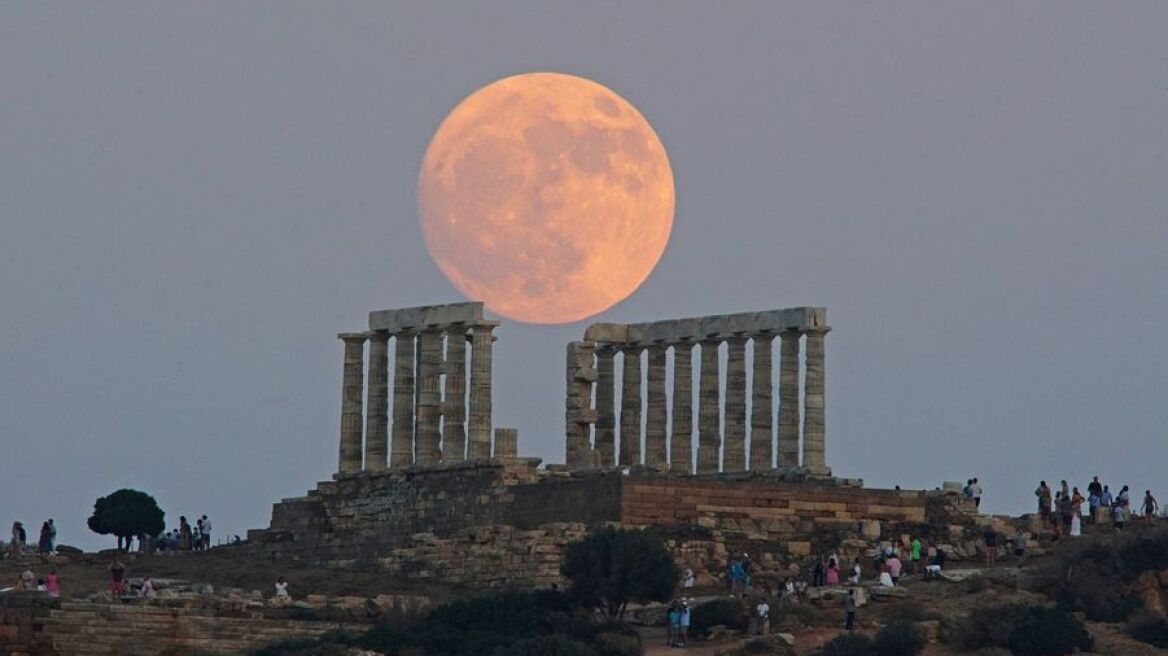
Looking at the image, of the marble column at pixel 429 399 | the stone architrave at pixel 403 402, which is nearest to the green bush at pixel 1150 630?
the marble column at pixel 429 399

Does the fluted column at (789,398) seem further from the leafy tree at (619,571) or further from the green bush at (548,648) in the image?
the green bush at (548,648)

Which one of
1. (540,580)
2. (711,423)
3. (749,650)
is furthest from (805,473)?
(749,650)

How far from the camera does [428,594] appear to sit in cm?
10088

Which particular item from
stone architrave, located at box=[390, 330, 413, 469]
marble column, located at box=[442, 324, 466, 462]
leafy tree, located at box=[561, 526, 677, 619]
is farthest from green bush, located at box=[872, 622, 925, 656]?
stone architrave, located at box=[390, 330, 413, 469]

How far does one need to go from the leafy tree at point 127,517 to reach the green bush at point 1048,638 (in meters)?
33.3

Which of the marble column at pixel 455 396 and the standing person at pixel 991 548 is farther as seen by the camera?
the marble column at pixel 455 396

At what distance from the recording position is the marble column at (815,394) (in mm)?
111125

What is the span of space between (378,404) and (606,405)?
7108 mm

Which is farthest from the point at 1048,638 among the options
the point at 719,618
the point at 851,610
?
the point at 719,618

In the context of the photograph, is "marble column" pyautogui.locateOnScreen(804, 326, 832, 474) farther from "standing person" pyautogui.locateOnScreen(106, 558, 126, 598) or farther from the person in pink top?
"standing person" pyautogui.locateOnScreen(106, 558, 126, 598)

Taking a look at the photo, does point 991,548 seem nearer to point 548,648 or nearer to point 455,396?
point 548,648

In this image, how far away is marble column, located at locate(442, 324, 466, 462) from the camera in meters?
110

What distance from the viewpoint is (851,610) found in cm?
9206

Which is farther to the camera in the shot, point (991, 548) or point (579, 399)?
point (579, 399)
